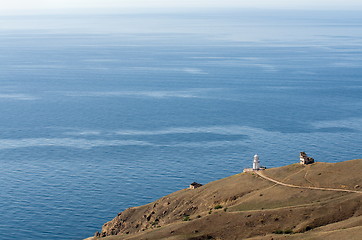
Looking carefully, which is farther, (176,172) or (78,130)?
(78,130)

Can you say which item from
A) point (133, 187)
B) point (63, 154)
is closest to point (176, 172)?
point (133, 187)

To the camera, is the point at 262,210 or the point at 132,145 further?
the point at 132,145

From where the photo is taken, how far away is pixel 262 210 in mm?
62500

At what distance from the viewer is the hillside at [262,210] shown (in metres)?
58.5

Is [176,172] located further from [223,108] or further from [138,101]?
[138,101]

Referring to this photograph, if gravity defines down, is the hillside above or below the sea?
below

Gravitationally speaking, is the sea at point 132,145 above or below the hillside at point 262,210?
above

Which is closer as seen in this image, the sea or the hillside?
the hillside

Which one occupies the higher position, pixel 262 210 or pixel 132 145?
pixel 132 145

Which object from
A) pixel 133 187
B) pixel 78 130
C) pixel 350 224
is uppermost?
pixel 78 130

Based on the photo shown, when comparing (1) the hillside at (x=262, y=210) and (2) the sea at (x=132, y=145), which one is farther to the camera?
(2) the sea at (x=132, y=145)

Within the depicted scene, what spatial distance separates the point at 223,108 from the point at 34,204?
3467 inches

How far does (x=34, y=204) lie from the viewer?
320 feet

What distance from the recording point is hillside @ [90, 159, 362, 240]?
58469 millimetres
